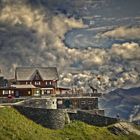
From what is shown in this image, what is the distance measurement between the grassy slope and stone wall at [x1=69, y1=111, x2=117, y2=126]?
9.09ft

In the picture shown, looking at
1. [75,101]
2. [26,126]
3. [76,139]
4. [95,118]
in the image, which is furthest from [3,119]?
[75,101]

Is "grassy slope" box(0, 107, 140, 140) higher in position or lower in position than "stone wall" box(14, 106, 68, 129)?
lower

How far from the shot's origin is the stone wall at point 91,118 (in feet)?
488

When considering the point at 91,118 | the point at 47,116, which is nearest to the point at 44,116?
the point at 47,116

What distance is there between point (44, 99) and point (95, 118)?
49.9 feet

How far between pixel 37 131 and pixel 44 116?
27.5 feet

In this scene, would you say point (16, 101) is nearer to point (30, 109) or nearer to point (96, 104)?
point (30, 109)

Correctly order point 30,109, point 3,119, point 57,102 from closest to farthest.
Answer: point 3,119 → point 30,109 → point 57,102

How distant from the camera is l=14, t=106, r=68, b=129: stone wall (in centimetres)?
13750

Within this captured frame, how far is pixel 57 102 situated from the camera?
548 ft

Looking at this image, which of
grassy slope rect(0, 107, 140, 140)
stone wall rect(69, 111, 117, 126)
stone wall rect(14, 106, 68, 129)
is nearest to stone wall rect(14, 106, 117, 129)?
stone wall rect(14, 106, 68, 129)

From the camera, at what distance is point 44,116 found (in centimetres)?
13838

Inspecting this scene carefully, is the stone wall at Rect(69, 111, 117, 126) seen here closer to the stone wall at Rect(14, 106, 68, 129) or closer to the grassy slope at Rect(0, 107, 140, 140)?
the grassy slope at Rect(0, 107, 140, 140)

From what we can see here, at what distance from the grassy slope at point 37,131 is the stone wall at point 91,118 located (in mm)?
2771
